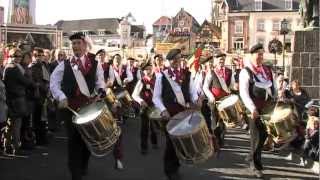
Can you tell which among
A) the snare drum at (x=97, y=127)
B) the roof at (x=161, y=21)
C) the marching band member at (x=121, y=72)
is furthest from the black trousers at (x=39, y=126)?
the roof at (x=161, y=21)

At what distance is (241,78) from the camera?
29.0 feet

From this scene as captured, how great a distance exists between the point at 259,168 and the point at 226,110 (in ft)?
4.78

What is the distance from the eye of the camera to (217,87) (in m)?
12.0

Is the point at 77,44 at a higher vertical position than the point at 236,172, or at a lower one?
higher

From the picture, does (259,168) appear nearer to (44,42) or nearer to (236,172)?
(236,172)

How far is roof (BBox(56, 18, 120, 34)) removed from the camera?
451ft

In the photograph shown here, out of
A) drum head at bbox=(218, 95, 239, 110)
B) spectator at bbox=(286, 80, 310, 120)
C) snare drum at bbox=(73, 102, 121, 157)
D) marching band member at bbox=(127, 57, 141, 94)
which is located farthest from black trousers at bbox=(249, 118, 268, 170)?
marching band member at bbox=(127, 57, 141, 94)

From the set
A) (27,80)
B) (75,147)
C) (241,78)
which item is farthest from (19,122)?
(241,78)

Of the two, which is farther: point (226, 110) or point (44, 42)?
point (44, 42)

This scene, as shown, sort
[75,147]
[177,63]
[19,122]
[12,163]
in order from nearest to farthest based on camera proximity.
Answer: [75,147]
[177,63]
[12,163]
[19,122]

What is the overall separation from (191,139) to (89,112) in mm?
1278

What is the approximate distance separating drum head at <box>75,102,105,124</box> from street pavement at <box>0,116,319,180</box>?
5.22 feet

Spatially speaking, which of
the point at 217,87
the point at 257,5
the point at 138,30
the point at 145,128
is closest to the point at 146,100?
the point at 145,128

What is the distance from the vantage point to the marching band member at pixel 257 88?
28.6 feet
